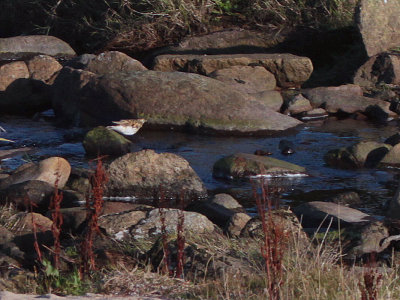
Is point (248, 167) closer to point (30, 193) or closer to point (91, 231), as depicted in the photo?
point (30, 193)

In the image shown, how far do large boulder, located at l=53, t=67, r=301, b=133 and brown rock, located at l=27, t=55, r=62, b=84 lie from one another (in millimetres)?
2034

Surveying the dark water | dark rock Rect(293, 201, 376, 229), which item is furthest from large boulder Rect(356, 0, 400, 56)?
dark rock Rect(293, 201, 376, 229)

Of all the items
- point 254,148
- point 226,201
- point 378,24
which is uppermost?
point 378,24

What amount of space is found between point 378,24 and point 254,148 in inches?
189

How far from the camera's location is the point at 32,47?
16.4 meters

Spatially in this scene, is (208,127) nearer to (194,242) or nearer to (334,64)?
(334,64)

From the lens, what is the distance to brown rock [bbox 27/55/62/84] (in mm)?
13352

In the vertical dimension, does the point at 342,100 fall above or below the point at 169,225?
above

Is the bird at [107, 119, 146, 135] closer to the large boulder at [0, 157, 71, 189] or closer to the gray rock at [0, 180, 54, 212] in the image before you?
→ the large boulder at [0, 157, 71, 189]

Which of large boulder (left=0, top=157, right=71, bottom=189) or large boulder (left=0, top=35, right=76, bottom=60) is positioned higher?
large boulder (left=0, top=35, right=76, bottom=60)

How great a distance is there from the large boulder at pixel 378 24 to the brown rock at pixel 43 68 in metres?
5.34

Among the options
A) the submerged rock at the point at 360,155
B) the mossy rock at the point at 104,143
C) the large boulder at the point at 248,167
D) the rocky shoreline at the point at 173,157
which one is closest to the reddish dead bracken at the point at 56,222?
the rocky shoreline at the point at 173,157

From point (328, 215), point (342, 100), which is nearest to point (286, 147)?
point (342, 100)

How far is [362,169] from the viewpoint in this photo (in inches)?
346
